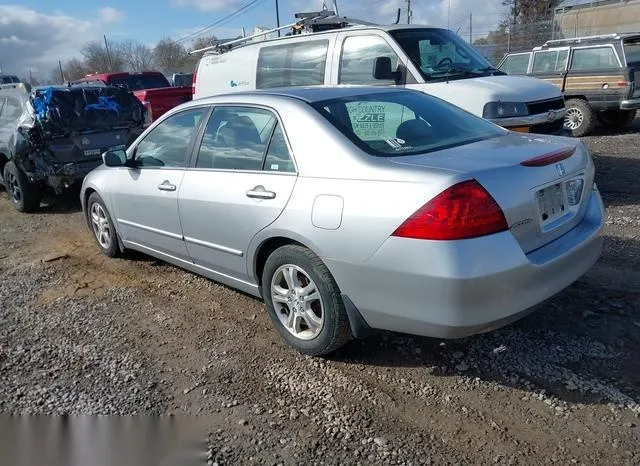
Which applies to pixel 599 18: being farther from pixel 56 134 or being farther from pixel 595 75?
pixel 56 134

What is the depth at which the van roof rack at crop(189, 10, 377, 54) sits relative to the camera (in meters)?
8.10

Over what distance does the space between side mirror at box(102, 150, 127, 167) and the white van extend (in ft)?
10.4

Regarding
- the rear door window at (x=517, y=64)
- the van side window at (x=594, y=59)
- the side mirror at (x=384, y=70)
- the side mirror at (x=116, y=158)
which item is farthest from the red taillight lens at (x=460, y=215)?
the rear door window at (x=517, y=64)

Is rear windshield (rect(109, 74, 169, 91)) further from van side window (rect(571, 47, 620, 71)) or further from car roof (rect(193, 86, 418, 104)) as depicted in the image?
car roof (rect(193, 86, 418, 104))

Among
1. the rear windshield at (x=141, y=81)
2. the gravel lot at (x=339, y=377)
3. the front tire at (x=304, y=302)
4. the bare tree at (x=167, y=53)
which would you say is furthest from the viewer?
the bare tree at (x=167, y=53)

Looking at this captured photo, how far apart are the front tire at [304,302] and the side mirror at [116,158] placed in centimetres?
201

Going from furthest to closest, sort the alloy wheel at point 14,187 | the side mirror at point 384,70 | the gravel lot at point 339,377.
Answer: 1. the alloy wheel at point 14,187
2. the side mirror at point 384,70
3. the gravel lot at point 339,377

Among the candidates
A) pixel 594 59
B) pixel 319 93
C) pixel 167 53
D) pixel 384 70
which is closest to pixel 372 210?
pixel 319 93

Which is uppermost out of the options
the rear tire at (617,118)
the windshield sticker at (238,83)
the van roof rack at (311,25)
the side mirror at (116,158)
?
the van roof rack at (311,25)

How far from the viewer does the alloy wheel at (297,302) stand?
3.26 m

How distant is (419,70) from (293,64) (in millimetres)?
1845

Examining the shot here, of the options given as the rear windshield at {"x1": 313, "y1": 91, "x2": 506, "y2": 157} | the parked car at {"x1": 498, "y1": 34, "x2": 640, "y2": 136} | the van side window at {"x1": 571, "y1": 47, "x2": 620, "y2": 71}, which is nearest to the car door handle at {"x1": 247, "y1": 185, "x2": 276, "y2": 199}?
the rear windshield at {"x1": 313, "y1": 91, "x2": 506, "y2": 157}

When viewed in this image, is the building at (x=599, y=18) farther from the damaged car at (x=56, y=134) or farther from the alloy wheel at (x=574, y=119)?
the damaged car at (x=56, y=134)

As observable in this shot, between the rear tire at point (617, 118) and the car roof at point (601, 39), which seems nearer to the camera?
the car roof at point (601, 39)
